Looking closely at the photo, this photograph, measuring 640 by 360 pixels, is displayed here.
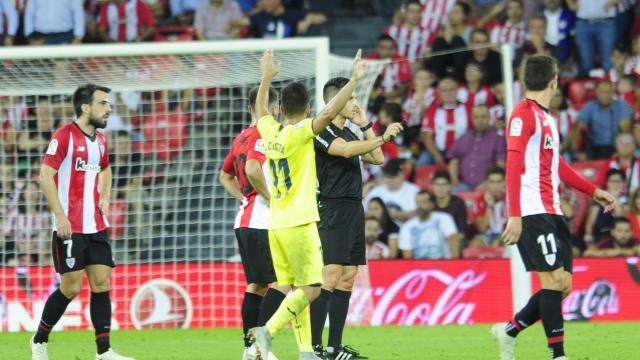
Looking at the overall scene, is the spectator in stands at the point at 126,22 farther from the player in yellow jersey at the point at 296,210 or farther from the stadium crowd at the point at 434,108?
the player in yellow jersey at the point at 296,210

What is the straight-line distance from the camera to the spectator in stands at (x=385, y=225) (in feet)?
47.5

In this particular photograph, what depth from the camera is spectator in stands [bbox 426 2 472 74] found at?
16.6 meters

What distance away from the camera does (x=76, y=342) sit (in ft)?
38.9

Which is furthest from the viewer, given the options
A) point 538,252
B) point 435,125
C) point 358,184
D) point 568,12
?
point 568,12

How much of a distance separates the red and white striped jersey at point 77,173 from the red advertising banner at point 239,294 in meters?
3.92

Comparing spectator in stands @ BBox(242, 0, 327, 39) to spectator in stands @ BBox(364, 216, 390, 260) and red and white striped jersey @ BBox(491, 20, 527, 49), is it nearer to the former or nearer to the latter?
red and white striped jersey @ BBox(491, 20, 527, 49)

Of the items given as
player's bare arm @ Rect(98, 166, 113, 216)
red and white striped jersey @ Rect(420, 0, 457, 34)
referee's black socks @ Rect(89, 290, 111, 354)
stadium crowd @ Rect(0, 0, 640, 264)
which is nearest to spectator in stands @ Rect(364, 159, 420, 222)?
stadium crowd @ Rect(0, 0, 640, 264)

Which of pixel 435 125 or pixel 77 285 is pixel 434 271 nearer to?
pixel 435 125

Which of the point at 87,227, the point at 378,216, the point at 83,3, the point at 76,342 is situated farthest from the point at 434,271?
the point at 83,3

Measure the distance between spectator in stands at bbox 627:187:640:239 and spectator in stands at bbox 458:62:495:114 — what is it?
259 cm

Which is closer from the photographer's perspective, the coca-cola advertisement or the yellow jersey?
the yellow jersey

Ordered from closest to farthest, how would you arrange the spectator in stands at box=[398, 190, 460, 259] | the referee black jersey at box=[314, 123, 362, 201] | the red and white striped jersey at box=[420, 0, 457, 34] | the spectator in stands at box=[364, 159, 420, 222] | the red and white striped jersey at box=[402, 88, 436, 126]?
the referee black jersey at box=[314, 123, 362, 201] → the spectator in stands at box=[398, 190, 460, 259] → the spectator in stands at box=[364, 159, 420, 222] → the red and white striped jersey at box=[402, 88, 436, 126] → the red and white striped jersey at box=[420, 0, 457, 34]

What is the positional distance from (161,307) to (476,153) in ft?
15.0

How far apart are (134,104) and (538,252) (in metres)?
7.47
